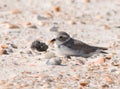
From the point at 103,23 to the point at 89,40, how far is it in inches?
59.1

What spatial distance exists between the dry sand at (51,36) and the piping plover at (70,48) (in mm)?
91

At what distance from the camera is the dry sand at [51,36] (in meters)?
7.85

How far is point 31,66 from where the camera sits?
852cm

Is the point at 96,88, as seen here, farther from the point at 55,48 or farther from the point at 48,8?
the point at 48,8

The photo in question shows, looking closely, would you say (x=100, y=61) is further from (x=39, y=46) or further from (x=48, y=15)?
(x=48, y=15)

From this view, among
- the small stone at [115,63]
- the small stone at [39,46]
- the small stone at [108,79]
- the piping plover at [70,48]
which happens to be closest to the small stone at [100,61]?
the small stone at [115,63]

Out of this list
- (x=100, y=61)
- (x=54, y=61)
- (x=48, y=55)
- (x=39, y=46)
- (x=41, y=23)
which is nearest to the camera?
(x=54, y=61)

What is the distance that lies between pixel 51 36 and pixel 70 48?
152 centimetres

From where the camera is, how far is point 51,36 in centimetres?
1057

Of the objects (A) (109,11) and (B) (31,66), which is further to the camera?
(A) (109,11)

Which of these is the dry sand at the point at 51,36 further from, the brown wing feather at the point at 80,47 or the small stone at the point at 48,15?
the brown wing feather at the point at 80,47

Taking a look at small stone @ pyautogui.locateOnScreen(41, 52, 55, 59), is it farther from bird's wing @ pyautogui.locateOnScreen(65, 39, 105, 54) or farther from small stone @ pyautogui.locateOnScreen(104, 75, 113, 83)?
small stone @ pyautogui.locateOnScreen(104, 75, 113, 83)

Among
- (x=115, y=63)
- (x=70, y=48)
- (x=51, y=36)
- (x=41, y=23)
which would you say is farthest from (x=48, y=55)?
(x=41, y=23)

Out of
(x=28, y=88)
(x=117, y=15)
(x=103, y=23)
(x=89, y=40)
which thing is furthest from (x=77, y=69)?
(x=117, y=15)
